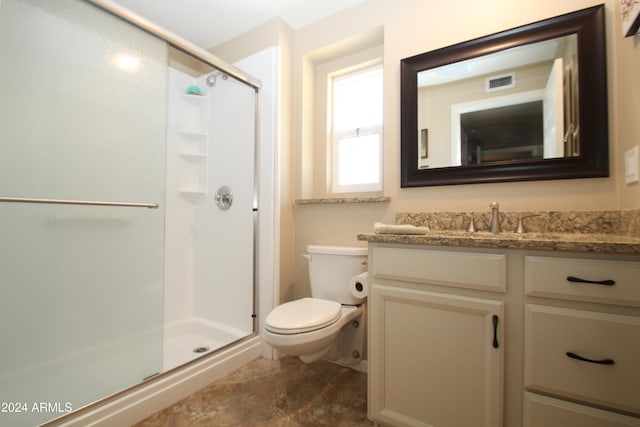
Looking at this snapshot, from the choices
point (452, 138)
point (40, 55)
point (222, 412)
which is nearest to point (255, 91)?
point (40, 55)

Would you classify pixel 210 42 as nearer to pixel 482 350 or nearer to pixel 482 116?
pixel 482 116

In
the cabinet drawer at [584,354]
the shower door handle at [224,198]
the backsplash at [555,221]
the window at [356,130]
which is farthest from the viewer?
the shower door handle at [224,198]

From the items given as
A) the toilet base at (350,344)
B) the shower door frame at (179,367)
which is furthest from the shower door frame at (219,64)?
the toilet base at (350,344)

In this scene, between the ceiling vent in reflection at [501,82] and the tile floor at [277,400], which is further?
the ceiling vent in reflection at [501,82]

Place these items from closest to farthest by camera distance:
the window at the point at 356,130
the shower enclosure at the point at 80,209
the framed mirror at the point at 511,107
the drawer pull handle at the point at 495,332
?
1. the drawer pull handle at the point at 495,332
2. the framed mirror at the point at 511,107
3. the shower enclosure at the point at 80,209
4. the window at the point at 356,130

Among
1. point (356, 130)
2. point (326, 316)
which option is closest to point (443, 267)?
point (326, 316)

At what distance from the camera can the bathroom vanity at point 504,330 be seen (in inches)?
29.3

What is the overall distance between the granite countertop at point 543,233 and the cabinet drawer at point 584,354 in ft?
0.66

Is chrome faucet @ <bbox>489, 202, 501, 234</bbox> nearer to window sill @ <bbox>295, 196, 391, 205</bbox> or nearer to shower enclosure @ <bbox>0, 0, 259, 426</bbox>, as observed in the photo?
window sill @ <bbox>295, 196, 391, 205</bbox>

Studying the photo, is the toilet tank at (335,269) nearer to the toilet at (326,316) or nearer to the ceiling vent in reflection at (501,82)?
the toilet at (326,316)

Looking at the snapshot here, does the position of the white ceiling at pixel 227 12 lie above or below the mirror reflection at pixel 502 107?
above

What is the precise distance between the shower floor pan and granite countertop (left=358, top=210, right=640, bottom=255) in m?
1.36

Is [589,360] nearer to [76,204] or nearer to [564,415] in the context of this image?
[564,415]

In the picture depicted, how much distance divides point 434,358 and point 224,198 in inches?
66.2
